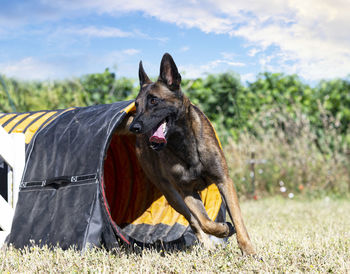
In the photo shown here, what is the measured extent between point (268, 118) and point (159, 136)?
653cm

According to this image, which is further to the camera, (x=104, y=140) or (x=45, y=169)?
(x=45, y=169)

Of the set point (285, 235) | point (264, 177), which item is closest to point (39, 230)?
point (285, 235)

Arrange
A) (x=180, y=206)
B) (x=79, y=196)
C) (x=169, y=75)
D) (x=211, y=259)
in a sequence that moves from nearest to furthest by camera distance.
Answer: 1. (x=211, y=259)
2. (x=169, y=75)
3. (x=79, y=196)
4. (x=180, y=206)

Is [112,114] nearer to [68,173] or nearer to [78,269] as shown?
[68,173]

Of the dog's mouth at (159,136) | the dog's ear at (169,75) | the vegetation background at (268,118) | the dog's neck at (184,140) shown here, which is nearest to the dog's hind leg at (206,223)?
the dog's neck at (184,140)

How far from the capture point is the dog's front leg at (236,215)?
3477 millimetres

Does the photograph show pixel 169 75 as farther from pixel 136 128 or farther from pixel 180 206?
pixel 180 206

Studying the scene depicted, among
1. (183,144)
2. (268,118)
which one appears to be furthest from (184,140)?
(268,118)

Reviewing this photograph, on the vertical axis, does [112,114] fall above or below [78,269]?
above

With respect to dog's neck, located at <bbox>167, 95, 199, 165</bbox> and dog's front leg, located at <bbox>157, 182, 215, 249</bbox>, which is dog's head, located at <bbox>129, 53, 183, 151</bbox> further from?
dog's front leg, located at <bbox>157, 182, 215, 249</bbox>

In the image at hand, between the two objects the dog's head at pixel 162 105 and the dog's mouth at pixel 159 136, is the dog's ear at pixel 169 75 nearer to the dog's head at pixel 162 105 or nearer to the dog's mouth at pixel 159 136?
the dog's head at pixel 162 105

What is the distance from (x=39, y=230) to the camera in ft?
13.5

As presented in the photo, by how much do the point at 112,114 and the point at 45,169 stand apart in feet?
2.99

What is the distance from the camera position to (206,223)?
3646 millimetres
